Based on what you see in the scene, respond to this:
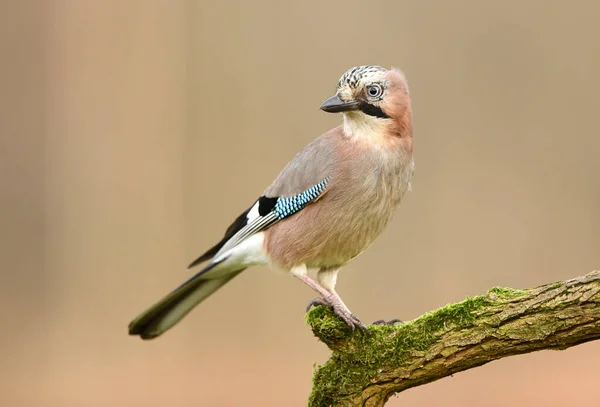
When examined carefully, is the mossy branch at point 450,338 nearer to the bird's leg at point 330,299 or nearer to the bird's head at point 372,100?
the bird's leg at point 330,299

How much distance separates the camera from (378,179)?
3057 mm

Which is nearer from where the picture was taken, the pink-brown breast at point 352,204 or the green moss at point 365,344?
the green moss at point 365,344

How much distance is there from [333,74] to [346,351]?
11.4ft

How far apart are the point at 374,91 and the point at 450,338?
1023 mm

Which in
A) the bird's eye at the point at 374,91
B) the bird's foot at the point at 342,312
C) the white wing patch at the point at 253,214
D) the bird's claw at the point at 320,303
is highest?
the bird's eye at the point at 374,91

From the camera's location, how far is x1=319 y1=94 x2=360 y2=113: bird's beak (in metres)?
2.89

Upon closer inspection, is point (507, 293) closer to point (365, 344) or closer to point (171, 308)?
point (365, 344)

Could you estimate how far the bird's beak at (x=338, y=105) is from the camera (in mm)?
2893

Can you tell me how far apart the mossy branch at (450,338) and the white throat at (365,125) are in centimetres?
74

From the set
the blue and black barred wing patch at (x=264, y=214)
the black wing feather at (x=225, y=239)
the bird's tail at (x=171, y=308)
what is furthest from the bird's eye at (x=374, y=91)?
the bird's tail at (x=171, y=308)

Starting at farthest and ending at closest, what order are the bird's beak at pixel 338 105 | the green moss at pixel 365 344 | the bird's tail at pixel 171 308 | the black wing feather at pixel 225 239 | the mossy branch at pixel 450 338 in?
the black wing feather at pixel 225 239 < the bird's tail at pixel 171 308 < the bird's beak at pixel 338 105 < the green moss at pixel 365 344 < the mossy branch at pixel 450 338

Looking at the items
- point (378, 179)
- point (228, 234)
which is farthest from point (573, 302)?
point (228, 234)

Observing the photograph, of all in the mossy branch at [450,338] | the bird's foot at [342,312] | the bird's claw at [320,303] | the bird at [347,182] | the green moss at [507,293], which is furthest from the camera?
the bird at [347,182]

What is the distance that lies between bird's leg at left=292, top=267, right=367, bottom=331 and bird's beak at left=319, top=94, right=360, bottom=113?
2.18 feet
